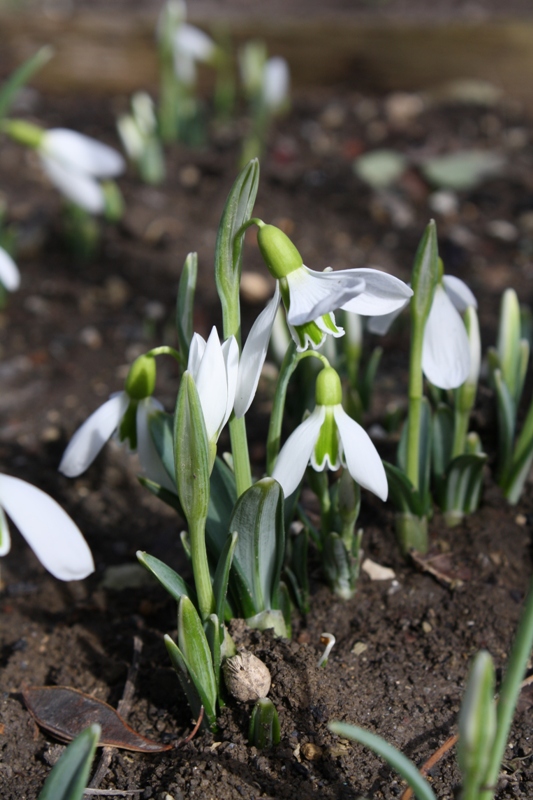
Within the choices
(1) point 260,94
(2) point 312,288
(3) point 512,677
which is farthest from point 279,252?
(1) point 260,94

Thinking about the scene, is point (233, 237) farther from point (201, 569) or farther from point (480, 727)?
point (480, 727)

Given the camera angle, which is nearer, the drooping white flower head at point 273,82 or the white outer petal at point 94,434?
the white outer petal at point 94,434

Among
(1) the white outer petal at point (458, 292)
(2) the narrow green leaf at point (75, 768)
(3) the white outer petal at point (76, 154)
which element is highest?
(1) the white outer petal at point (458, 292)

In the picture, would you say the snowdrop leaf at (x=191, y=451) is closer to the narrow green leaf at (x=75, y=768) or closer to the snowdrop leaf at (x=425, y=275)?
the narrow green leaf at (x=75, y=768)

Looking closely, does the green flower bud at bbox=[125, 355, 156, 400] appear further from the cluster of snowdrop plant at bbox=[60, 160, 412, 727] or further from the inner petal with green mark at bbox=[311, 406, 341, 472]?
the inner petal with green mark at bbox=[311, 406, 341, 472]

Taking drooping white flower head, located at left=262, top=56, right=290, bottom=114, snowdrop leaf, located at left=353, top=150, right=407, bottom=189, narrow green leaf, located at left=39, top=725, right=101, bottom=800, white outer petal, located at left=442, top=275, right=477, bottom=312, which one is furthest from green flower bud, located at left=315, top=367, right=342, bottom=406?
drooping white flower head, located at left=262, top=56, right=290, bottom=114

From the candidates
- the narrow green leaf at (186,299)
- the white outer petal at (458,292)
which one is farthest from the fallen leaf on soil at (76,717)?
the white outer petal at (458,292)

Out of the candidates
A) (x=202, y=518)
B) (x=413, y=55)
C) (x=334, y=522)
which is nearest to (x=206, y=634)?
(x=202, y=518)
